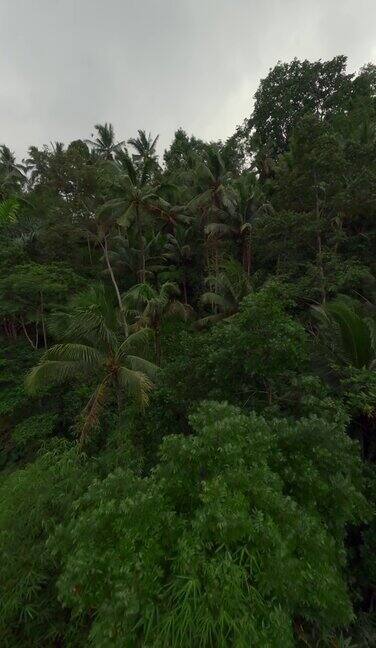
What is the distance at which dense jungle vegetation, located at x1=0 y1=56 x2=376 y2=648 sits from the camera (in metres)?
3.35

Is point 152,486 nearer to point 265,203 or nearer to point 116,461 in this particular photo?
point 116,461

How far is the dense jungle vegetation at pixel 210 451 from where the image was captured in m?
3.35

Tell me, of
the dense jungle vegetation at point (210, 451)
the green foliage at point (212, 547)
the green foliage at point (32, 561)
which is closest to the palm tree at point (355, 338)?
the dense jungle vegetation at point (210, 451)

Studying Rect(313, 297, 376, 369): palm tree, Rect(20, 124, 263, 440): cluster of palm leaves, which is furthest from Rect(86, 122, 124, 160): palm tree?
Rect(313, 297, 376, 369): palm tree

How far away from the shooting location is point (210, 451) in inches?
169

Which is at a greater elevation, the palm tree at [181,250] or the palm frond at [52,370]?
the palm tree at [181,250]

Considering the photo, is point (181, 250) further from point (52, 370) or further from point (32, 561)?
point (32, 561)

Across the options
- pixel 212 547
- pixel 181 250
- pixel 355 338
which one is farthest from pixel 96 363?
pixel 181 250

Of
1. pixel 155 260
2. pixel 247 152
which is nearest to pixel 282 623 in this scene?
pixel 155 260

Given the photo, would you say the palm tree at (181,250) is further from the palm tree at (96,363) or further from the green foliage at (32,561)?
the green foliage at (32,561)

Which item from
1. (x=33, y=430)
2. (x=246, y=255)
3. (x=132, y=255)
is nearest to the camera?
(x=33, y=430)

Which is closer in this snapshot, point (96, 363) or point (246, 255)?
point (96, 363)

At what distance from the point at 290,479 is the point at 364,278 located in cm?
1072

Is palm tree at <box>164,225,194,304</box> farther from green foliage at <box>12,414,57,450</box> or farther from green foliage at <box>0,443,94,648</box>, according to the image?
green foliage at <box>0,443,94,648</box>
